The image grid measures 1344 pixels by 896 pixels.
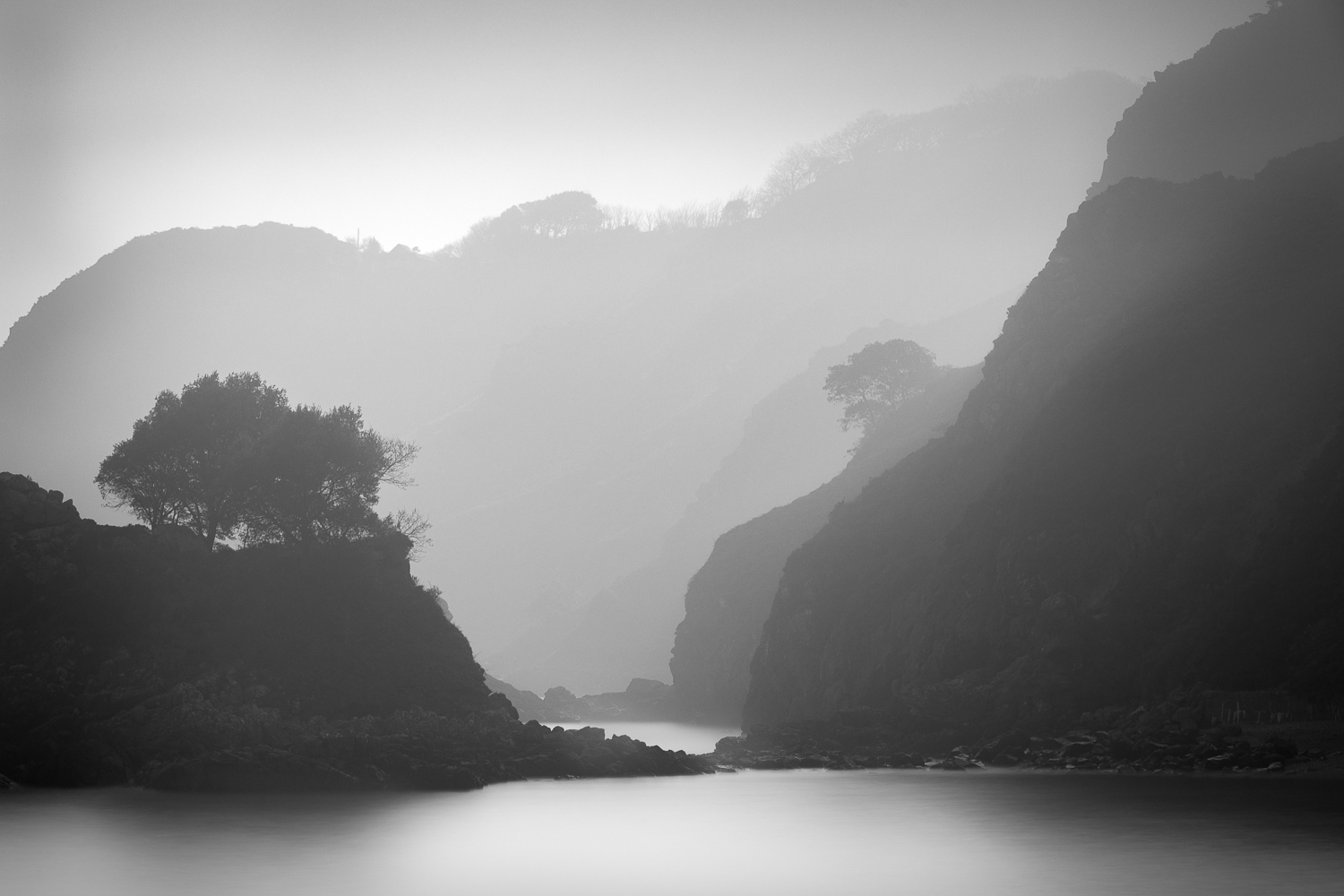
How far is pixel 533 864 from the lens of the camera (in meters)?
42.8

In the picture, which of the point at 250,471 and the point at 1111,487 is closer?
the point at 1111,487

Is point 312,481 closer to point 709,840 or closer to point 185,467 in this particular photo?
point 185,467

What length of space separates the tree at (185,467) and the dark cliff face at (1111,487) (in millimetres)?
40426

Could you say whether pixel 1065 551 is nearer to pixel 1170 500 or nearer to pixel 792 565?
pixel 1170 500

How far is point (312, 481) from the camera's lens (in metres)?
77.5

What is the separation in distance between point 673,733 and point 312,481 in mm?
47653

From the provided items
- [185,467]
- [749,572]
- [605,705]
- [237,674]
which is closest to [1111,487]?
[237,674]

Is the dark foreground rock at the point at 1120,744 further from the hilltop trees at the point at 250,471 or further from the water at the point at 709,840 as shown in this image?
the hilltop trees at the point at 250,471

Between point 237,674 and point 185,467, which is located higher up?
point 185,467

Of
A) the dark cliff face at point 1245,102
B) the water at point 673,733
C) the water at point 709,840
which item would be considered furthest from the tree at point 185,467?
the dark cliff face at point 1245,102

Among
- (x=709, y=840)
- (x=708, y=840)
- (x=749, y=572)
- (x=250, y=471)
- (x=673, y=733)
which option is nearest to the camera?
(x=709, y=840)

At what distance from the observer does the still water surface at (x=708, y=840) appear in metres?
38.3

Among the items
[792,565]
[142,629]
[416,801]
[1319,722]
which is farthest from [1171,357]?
[142,629]

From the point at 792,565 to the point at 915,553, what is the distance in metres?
14.7
